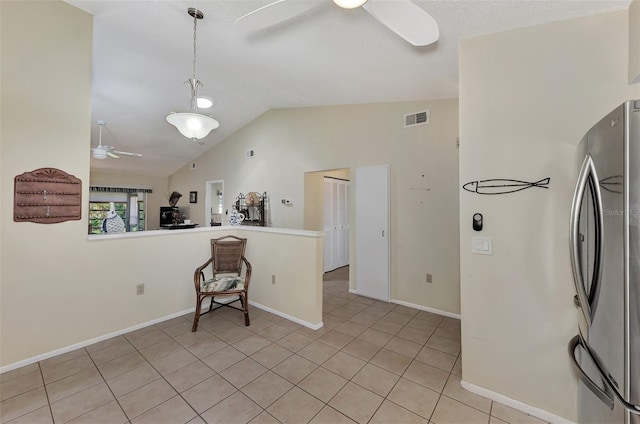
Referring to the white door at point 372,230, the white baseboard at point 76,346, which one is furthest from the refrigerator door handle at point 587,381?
the white baseboard at point 76,346

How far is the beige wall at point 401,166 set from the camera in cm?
330

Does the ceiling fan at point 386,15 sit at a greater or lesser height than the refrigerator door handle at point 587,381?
greater

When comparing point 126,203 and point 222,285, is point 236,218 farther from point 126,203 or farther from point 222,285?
point 126,203

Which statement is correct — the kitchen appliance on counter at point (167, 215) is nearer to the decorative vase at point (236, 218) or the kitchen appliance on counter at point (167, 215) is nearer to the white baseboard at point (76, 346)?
the decorative vase at point (236, 218)

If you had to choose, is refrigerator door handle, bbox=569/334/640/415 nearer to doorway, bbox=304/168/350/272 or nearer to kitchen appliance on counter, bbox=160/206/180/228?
doorway, bbox=304/168/350/272

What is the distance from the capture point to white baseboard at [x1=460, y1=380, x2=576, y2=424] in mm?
1632

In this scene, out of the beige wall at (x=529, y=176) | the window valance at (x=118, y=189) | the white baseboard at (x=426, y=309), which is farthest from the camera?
the window valance at (x=118, y=189)

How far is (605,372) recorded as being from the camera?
1.19m

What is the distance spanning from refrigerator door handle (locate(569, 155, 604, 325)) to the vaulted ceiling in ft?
3.58

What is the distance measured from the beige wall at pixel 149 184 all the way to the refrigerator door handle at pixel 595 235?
8094 mm

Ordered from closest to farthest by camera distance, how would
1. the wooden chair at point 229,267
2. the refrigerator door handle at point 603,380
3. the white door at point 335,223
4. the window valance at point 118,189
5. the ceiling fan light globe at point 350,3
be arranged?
the refrigerator door handle at point 603,380
the ceiling fan light globe at point 350,3
the wooden chair at point 229,267
the white door at point 335,223
the window valance at point 118,189

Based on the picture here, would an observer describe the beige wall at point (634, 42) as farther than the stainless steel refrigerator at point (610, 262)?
Yes

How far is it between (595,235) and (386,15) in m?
1.55

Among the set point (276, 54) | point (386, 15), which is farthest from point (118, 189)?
point (386, 15)
